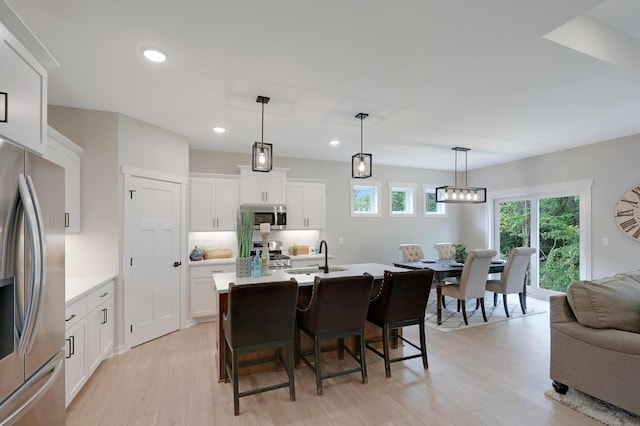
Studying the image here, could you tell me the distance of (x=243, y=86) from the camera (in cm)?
297

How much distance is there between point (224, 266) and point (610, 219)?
593 cm

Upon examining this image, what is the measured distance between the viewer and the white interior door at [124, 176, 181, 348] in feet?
12.2

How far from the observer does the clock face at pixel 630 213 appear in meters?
4.50

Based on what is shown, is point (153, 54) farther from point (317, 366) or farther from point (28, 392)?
point (317, 366)

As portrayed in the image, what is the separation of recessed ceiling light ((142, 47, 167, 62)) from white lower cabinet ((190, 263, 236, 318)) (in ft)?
9.95

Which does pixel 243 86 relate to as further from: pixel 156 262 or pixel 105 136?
pixel 156 262

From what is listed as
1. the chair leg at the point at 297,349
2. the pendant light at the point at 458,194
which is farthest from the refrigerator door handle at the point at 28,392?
the pendant light at the point at 458,194

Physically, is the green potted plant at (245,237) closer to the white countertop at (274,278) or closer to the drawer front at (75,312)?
the white countertop at (274,278)

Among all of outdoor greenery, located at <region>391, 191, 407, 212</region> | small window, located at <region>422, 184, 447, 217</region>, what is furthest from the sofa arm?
small window, located at <region>422, 184, 447, 217</region>

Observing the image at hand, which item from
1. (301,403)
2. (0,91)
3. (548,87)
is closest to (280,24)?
(0,91)

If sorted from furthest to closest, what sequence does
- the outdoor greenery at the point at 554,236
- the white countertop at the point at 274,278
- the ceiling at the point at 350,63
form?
the outdoor greenery at the point at 554,236, the white countertop at the point at 274,278, the ceiling at the point at 350,63

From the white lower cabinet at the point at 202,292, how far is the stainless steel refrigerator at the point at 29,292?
3.01m

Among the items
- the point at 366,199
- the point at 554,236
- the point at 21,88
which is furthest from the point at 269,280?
the point at 554,236

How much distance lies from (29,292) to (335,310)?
6.45 feet
